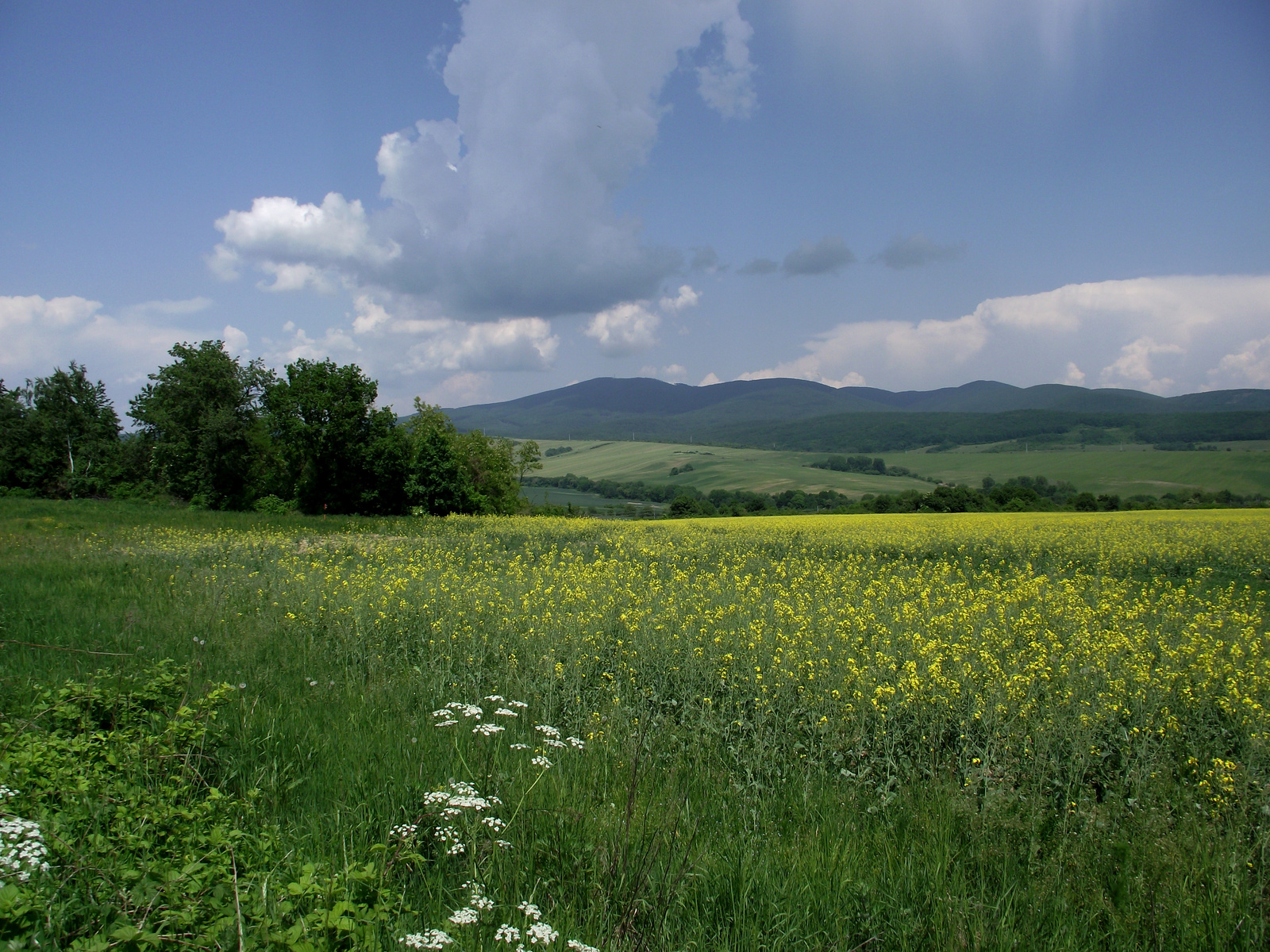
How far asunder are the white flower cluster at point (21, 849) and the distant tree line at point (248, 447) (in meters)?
46.9

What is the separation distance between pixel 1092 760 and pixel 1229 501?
5058 centimetres

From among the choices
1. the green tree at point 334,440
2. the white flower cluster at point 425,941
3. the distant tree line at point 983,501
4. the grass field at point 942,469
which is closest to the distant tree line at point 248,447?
the green tree at point 334,440

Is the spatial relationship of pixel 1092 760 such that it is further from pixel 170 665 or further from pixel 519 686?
pixel 170 665

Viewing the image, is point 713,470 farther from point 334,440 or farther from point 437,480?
point 334,440

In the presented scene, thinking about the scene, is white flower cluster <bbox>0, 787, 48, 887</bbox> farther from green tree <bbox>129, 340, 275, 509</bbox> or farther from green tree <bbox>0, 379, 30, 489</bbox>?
green tree <bbox>0, 379, 30, 489</bbox>

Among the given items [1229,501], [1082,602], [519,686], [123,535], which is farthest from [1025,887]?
[1229,501]

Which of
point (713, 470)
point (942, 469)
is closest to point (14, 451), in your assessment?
point (713, 470)

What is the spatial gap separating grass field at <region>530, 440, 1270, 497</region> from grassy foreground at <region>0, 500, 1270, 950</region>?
5820cm

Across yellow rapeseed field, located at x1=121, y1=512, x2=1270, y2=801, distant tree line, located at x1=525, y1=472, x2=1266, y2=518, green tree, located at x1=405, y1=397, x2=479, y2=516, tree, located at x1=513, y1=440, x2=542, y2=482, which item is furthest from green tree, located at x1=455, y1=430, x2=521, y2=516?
yellow rapeseed field, located at x1=121, y1=512, x2=1270, y2=801

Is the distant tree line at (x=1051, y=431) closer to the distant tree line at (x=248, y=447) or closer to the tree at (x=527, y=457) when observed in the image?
the tree at (x=527, y=457)

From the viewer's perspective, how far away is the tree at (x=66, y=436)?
188 ft

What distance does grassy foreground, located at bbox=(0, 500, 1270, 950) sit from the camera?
283cm

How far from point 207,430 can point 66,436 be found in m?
23.6

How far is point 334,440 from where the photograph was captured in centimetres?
4547
